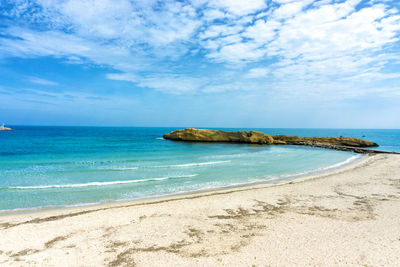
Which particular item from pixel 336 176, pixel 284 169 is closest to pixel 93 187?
pixel 284 169

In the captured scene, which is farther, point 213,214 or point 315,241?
point 213,214

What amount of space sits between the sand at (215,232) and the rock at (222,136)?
46.5 metres

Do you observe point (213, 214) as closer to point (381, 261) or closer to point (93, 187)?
point (381, 261)

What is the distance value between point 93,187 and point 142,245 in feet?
32.5

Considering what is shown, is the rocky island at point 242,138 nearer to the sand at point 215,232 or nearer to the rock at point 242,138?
the rock at point 242,138

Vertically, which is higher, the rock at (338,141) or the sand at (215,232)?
the rock at (338,141)

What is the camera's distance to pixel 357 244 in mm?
7625

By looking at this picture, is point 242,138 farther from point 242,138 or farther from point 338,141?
point 338,141

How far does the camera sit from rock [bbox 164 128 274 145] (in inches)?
2362

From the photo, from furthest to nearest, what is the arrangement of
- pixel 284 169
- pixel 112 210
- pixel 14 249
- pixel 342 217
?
pixel 284 169, pixel 112 210, pixel 342 217, pixel 14 249

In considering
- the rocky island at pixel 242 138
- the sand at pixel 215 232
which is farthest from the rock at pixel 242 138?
the sand at pixel 215 232

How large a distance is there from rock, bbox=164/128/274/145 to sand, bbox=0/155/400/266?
46.5 m

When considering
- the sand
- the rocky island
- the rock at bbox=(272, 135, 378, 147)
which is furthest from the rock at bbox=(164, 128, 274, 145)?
the sand

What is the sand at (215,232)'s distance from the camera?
22.5 feet
